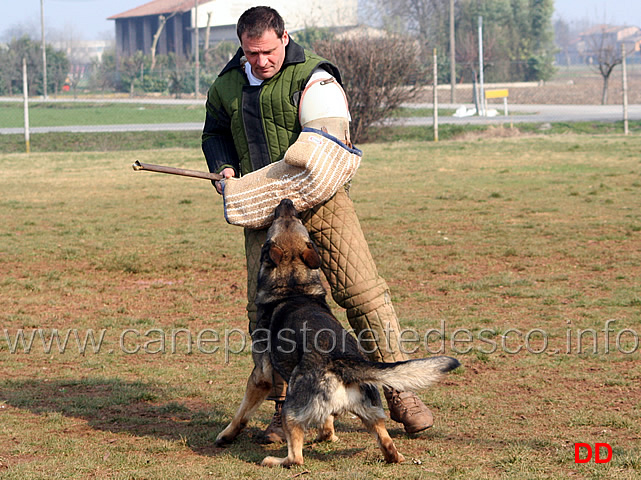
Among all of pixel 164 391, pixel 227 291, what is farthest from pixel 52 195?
pixel 164 391

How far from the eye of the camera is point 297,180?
3854 mm

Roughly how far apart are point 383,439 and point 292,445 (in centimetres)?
42

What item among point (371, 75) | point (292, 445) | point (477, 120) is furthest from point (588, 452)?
point (477, 120)

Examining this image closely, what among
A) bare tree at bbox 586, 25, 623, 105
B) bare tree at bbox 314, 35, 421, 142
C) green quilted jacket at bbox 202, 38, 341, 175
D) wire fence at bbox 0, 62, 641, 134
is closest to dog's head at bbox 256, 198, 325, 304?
green quilted jacket at bbox 202, 38, 341, 175

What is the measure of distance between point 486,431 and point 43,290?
17.1 ft

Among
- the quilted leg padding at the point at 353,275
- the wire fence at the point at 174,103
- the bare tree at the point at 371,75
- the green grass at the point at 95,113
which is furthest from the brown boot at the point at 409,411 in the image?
the green grass at the point at 95,113

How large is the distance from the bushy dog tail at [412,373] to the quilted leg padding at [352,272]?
63cm

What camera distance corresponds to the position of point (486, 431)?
4.13 metres

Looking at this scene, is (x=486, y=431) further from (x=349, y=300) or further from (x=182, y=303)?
(x=182, y=303)

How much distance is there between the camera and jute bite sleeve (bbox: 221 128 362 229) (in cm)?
370

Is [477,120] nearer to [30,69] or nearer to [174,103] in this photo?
[174,103]

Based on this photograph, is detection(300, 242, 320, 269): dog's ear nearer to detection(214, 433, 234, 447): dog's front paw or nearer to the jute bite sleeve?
the jute bite sleeve

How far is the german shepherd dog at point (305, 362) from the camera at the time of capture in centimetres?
350

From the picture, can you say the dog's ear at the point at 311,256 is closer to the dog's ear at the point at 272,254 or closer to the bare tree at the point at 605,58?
the dog's ear at the point at 272,254
